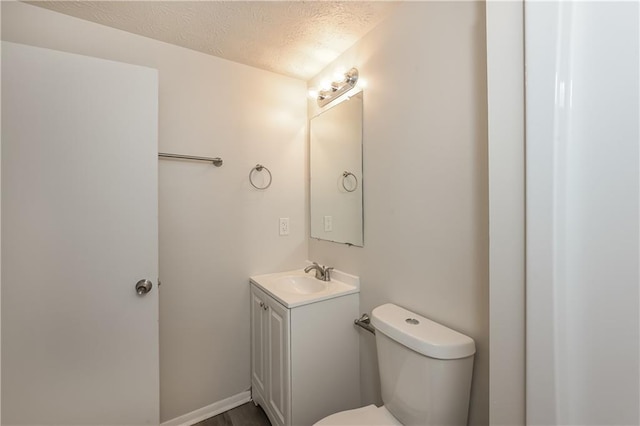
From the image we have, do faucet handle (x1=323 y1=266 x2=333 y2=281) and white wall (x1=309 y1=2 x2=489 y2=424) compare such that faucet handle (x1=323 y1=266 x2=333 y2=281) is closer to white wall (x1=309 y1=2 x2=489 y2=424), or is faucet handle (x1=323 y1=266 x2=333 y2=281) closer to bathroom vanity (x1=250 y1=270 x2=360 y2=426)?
bathroom vanity (x1=250 y1=270 x2=360 y2=426)

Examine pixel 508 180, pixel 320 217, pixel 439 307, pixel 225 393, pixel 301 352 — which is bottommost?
pixel 225 393

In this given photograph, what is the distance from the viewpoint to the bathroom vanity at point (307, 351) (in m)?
1.36

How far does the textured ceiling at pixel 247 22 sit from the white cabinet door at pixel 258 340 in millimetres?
1539

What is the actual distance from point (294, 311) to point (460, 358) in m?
0.75

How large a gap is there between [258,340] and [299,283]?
17.3 inches

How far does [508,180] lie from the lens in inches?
27.2

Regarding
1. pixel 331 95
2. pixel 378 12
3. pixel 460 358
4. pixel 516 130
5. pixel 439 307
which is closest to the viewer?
pixel 516 130

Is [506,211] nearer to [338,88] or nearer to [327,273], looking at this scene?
[327,273]

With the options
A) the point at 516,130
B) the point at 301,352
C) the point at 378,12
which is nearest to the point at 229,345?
the point at 301,352

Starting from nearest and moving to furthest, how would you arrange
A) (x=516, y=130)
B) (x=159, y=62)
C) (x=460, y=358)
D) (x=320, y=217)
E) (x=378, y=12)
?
1. (x=516, y=130)
2. (x=460, y=358)
3. (x=378, y=12)
4. (x=159, y=62)
5. (x=320, y=217)

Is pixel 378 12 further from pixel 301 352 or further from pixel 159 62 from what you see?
pixel 301 352

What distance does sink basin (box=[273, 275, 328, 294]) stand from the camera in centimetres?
174

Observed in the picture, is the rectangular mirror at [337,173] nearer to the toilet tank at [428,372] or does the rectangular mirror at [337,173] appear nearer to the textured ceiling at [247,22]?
the textured ceiling at [247,22]

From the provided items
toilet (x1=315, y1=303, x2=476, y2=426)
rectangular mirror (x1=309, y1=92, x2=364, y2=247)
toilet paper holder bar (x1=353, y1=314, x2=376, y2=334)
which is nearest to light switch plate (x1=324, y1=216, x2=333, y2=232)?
rectangular mirror (x1=309, y1=92, x2=364, y2=247)
